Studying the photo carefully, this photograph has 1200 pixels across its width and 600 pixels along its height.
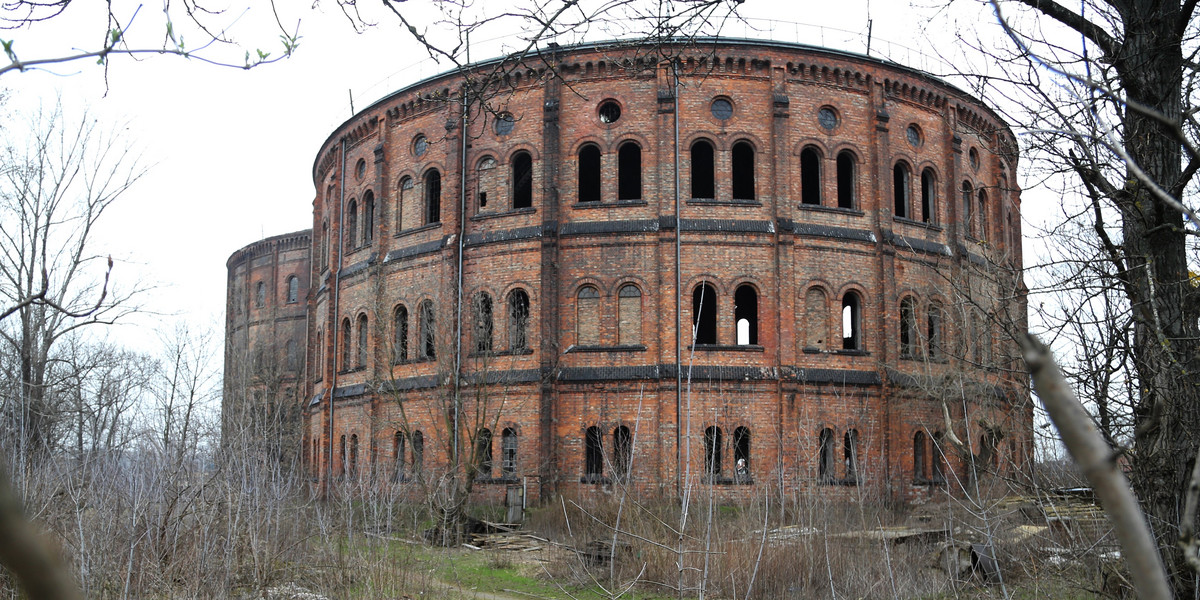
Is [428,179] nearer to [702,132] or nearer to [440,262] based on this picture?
[440,262]

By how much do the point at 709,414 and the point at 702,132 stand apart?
7.05m

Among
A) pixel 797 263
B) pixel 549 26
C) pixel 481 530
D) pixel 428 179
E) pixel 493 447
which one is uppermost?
pixel 428 179

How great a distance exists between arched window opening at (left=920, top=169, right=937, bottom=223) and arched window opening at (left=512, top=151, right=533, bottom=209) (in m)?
10.7

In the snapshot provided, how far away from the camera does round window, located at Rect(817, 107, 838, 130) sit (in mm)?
24609

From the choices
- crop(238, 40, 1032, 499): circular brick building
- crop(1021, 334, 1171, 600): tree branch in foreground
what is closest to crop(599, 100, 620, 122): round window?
crop(238, 40, 1032, 499): circular brick building

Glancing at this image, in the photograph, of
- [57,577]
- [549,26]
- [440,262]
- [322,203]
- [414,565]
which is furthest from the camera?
[322,203]

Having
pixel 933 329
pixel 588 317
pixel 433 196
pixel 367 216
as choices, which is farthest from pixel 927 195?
pixel 367 216

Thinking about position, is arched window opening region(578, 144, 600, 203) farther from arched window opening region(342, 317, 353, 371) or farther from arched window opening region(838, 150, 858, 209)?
arched window opening region(342, 317, 353, 371)

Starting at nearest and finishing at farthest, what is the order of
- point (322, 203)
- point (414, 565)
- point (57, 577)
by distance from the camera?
point (57, 577), point (414, 565), point (322, 203)

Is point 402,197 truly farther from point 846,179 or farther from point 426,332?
point 846,179

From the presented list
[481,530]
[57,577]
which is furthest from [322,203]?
[57,577]

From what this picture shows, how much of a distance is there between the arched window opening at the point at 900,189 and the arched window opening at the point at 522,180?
32.1ft

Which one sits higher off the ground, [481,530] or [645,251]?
[645,251]

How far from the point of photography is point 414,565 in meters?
12.3
